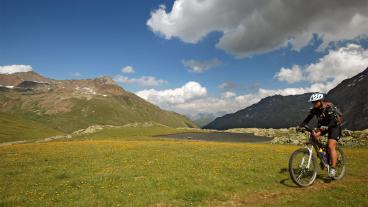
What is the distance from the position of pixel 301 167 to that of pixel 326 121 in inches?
113

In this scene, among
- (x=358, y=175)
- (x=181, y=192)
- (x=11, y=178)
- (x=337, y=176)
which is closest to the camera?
(x=181, y=192)

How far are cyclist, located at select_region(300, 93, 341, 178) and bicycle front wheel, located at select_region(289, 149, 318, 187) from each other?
1.07 metres

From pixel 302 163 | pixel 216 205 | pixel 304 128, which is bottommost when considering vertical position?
pixel 216 205

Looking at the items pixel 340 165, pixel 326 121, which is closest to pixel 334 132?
pixel 326 121

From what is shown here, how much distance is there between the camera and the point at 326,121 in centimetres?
1558

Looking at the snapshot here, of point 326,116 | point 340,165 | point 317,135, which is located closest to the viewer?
point 317,135

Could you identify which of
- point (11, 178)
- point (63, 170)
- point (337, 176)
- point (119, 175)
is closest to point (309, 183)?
point (337, 176)

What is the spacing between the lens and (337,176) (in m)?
16.8

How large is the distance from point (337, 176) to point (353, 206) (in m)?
5.12

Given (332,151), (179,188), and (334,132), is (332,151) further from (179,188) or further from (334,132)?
(179,188)

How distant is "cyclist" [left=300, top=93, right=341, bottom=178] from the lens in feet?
49.9

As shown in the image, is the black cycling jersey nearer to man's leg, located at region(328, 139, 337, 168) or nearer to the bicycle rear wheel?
man's leg, located at region(328, 139, 337, 168)

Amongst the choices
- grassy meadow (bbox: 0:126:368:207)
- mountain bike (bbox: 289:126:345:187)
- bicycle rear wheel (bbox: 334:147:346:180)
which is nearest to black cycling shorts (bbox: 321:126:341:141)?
mountain bike (bbox: 289:126:345:187)

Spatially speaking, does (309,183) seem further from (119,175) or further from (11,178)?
(11,178)
